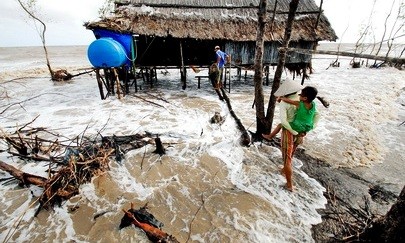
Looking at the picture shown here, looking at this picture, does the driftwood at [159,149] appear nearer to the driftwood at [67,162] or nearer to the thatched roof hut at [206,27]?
the driftwood at [67,162]

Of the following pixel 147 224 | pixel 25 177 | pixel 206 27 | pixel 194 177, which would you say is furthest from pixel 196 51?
pixel 147 224

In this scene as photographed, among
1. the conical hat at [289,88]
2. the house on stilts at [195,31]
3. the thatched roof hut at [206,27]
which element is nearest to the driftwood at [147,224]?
the conical hat at [289,88]

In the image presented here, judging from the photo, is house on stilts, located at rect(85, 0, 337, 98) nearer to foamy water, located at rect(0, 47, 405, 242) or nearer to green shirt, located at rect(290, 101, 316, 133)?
foamy water, located at rect(0, 47, 405, 242)

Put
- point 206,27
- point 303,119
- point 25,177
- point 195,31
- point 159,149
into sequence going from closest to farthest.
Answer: point 303,119 < point 25,177 < point 159,149 < point 195,31 < point 206,27

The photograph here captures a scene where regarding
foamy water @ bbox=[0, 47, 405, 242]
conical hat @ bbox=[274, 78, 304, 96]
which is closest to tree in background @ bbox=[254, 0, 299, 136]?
foamy water @ bbox=[0, 47, 405, 242]

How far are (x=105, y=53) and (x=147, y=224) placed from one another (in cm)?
770

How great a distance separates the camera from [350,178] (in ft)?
16.4

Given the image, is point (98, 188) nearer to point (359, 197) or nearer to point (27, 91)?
point (359, 197)

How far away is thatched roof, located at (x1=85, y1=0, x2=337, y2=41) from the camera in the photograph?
36.1 ft

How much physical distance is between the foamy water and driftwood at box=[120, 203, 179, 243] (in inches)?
5.4

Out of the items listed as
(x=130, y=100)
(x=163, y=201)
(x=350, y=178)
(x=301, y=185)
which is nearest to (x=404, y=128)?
(x=350, y=178)

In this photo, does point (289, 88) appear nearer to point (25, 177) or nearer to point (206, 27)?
point (25, 177)

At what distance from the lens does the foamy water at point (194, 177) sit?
3533mm

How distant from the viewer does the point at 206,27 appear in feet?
39.0
